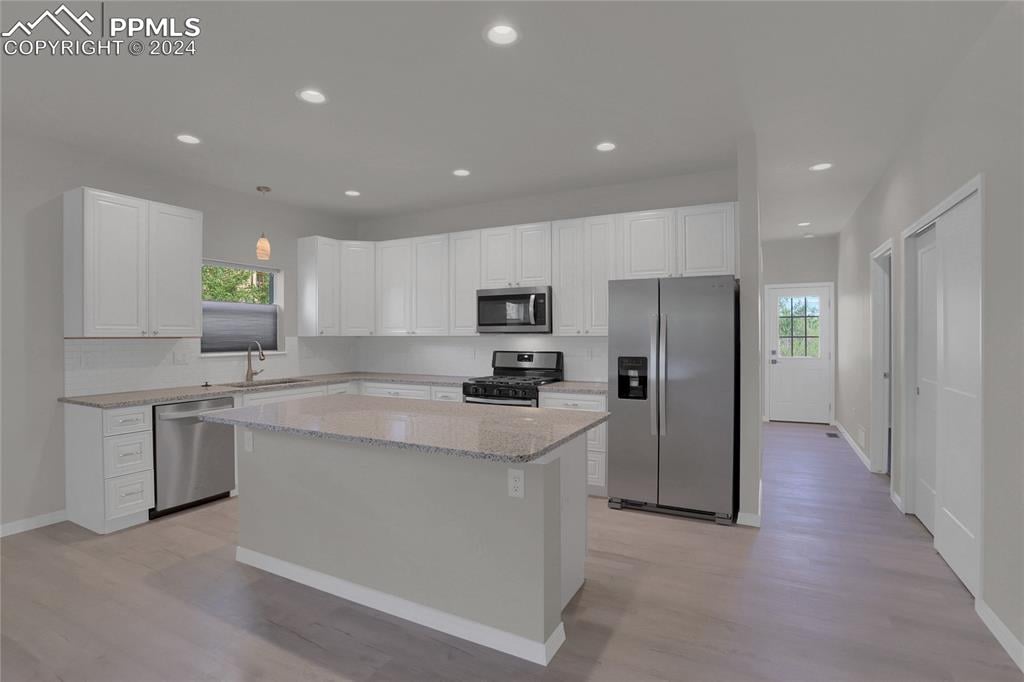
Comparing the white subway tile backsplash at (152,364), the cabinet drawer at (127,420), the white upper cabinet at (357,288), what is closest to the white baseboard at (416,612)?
the cabinet drawer at (127,420)

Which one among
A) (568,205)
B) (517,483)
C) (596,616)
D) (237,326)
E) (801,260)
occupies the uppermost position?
(568,205)

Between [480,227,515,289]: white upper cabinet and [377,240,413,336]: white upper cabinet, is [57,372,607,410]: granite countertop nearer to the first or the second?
[377,240,413,336]: white upper cabinet

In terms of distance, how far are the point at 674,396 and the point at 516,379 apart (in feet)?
5.08

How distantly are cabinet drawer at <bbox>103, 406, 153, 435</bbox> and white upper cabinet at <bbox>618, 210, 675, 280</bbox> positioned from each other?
3.88m

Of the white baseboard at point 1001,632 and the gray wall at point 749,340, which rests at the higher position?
the gray wall at point 749,340

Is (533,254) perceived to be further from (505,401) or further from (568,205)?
(505,401)

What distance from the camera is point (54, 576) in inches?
115

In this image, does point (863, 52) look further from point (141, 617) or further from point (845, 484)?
point (141, 617)

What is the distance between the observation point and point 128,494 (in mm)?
3648

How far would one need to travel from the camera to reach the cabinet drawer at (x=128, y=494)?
3.55 m

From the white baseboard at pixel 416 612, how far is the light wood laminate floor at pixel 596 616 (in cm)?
4

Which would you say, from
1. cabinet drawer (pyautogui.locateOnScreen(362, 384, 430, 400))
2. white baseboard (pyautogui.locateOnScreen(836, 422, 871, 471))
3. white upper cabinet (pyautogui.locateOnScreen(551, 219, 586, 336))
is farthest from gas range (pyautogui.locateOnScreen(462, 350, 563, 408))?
white baseboard (pyautogui.locateOnScreen(836, 422, 871, 471))

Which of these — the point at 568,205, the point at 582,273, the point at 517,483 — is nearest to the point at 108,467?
the point at 517,483

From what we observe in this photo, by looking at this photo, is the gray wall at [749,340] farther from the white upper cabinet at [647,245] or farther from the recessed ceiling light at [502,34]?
the recessed ceiling light at [502,34]
